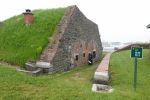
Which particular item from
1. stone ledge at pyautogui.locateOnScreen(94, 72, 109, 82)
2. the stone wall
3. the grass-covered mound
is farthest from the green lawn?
the stone wall

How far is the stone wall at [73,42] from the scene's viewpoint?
19578 millimetres

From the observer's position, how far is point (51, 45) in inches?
755

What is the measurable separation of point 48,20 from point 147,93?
13.3m

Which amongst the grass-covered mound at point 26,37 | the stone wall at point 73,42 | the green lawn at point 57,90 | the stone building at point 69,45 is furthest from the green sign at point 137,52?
the grass-covered mound at point 26,37

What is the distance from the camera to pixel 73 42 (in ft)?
73.2

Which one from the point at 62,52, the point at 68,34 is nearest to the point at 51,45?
the point at 62,52

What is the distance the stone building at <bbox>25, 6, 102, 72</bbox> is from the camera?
60.0 ft

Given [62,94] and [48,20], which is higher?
[48,20]

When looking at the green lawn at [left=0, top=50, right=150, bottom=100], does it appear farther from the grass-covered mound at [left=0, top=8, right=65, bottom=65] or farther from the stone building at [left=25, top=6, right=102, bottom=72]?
the grass-covered mound at [left=0, top=8, right=65, bottom=65]

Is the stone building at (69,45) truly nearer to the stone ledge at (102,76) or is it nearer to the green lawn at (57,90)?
the green lawn at (57,90)

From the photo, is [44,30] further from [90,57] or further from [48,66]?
[90,57]

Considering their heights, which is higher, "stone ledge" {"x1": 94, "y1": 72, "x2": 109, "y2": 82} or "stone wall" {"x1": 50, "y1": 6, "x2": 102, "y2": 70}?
"stone wall" {"x1": 50, "y1": 6, "x2": 102, "y2": 70}

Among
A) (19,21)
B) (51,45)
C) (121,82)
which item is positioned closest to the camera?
(121,82)

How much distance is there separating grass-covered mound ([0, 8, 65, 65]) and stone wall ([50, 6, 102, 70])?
3.81ft
